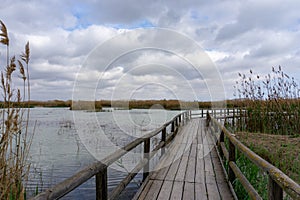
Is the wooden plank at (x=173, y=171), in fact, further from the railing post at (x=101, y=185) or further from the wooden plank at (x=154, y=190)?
the railing post at (x=101, y=185)

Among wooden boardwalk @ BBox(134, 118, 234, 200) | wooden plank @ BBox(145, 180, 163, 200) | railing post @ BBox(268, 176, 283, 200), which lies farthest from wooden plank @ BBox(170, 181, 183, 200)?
railing post @ BBox(268, 176, 283, 200)

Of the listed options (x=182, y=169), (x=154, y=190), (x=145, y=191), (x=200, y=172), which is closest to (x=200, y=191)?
(x=154, y=190)

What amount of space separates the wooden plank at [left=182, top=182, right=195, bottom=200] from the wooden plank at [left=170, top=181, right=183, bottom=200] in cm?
6

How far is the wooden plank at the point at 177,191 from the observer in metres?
3.06

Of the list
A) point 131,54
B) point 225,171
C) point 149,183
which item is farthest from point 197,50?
point 149,183

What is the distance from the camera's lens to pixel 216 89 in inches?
310

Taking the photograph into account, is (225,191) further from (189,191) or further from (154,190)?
(154,190)

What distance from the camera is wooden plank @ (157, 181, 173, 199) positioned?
122 inches

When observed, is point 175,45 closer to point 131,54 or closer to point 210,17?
point 131,54

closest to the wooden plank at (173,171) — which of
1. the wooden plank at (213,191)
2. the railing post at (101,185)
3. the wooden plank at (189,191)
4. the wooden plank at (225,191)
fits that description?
the wooden plank at (189,191)

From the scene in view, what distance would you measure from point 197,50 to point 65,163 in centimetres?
499

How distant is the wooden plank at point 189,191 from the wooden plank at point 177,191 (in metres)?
0.06

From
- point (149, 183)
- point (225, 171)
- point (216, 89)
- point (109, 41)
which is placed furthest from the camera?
point (216, 89)

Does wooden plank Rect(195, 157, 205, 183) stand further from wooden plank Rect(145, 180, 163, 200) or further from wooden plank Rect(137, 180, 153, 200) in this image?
wooden plank Rect(137, 180, 153, 200)
